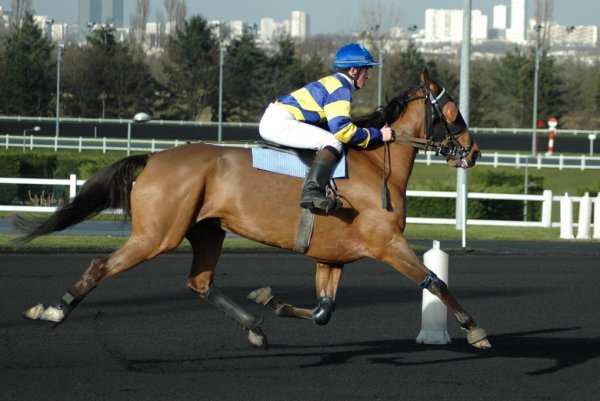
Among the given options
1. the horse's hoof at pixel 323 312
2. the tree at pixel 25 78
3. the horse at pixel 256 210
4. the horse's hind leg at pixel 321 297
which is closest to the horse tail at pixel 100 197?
the horse at pixel 256 210

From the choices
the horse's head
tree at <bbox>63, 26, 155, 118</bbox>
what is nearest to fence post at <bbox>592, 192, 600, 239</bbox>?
the horse's head

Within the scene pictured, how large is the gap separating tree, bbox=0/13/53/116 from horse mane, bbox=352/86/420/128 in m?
51.5

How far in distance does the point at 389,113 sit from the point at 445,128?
0.43m

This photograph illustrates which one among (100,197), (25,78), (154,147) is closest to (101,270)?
(100,197)

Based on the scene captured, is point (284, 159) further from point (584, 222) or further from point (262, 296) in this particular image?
point (584, 222)

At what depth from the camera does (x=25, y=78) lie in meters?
58.6

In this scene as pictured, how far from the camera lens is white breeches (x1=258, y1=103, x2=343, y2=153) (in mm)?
7688

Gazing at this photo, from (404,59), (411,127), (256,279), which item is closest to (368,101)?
(404,59)

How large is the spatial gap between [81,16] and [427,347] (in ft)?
465

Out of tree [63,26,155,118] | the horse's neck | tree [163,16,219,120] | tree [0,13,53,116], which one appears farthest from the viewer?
tree [163,16,219,120]

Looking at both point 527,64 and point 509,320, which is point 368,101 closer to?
point 527,64

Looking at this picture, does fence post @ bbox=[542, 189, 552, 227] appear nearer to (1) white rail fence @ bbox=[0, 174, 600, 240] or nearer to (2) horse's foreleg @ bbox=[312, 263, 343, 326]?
(1) white rail fence @ bbox=[0, 174, 600, 240]

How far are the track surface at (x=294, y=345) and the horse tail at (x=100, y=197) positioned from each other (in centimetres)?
93

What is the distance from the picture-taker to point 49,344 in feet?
27.5
